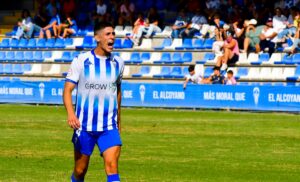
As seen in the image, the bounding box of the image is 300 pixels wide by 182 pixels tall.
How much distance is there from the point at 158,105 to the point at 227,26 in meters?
4.64

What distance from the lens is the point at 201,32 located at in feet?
126

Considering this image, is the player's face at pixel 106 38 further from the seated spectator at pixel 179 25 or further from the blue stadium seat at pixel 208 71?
the seated spectator at pixel 179 25

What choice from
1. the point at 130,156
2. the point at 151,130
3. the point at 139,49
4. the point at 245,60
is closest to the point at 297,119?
the point at 151,130

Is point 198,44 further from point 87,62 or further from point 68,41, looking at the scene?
point 87,62

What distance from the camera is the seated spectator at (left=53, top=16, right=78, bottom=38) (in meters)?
43.9

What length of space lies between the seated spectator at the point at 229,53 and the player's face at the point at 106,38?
81.7 ft

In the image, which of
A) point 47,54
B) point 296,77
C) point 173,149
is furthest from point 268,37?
point 173,149

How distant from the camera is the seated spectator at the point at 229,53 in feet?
115

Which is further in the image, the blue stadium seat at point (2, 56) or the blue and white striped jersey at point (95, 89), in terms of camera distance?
the blue stadium seat at point (2, 56)

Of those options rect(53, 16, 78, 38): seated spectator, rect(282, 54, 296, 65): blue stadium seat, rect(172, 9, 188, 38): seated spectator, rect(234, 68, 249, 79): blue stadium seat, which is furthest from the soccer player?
rect(53, 16, 78, 38): seated spectator

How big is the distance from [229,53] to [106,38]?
25367mm

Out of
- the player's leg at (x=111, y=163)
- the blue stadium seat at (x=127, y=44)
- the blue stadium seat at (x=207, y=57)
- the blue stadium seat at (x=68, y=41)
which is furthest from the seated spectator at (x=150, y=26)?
the player's leg at (x=111, y=163)

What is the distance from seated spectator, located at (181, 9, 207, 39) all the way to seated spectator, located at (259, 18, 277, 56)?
348 centimetres

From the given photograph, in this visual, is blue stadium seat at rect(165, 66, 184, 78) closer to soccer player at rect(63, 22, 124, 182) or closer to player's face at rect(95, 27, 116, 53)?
soccer player at rect(63, 22, 124, 182)
